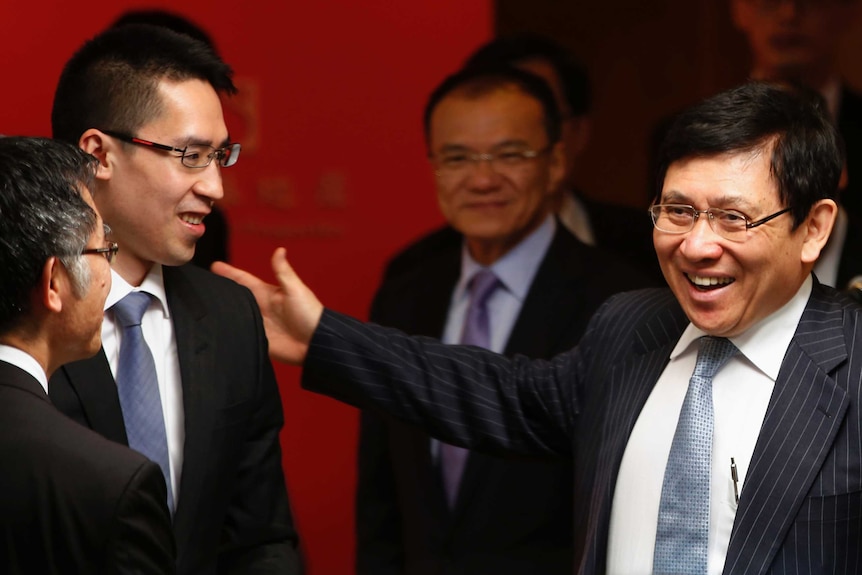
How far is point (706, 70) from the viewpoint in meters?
5.62

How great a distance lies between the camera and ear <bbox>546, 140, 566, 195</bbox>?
3.73 meters

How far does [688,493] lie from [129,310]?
3.55 ft

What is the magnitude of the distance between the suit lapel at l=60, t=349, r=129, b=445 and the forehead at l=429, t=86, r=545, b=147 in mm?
1502

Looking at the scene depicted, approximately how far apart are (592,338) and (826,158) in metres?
0.62

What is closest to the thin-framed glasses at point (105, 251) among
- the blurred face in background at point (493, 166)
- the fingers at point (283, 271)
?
the fingers at point (283, 271)

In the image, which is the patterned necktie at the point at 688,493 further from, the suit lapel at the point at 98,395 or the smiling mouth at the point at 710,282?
the suit lapel at the point at 98,395

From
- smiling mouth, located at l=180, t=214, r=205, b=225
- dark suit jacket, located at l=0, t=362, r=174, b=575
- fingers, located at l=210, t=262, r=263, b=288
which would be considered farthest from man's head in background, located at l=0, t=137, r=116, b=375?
fingers, located at l=210, t=262, r=263, b=288

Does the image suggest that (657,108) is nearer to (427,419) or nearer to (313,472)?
(313,472)

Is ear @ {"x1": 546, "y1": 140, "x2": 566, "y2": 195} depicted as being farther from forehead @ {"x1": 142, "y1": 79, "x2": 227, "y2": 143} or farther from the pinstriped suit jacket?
forehead @ {"x1": 142, "y1": 79, "x2": 227, "y2": 143}

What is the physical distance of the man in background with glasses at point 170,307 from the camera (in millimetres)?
2502

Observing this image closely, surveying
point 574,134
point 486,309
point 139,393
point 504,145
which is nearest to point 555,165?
point 504,145

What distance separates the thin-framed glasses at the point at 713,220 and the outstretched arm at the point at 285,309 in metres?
0.79

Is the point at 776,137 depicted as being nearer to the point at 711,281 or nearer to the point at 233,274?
the point at 711,281

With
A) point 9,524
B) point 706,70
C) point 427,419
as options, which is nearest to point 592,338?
point 427,419
